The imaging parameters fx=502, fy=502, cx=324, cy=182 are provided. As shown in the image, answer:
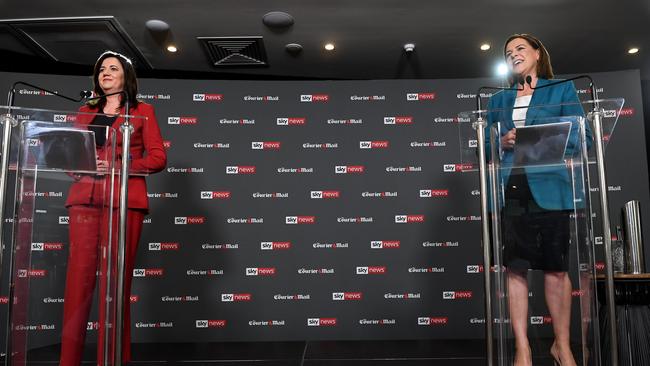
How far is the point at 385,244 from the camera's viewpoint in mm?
4281

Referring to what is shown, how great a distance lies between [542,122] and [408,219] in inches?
105

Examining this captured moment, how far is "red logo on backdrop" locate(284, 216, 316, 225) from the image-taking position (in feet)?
14.1

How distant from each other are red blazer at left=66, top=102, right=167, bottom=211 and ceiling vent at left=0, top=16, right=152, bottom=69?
194cm

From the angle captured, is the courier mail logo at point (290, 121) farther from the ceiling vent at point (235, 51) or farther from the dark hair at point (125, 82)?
the dark hair at point (125, 82)

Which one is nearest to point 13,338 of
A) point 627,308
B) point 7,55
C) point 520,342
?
point 520,342

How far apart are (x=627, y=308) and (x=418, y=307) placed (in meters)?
2.09

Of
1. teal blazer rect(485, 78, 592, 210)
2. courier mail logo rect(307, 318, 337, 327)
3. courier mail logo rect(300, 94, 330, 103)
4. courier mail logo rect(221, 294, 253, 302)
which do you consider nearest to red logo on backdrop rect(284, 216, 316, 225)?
courier mail logo rect(221, 294, 253, 302)

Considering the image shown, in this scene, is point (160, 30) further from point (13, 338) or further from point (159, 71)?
point (13, 338)

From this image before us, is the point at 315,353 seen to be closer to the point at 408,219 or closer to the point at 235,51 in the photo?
the point at 408,219

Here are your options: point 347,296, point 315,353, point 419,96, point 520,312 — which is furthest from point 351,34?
point 520,312

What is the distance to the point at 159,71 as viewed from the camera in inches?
190

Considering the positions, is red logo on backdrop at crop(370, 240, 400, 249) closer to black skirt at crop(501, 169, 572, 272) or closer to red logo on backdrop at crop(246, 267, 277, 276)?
red logo on backdrop at crop(246, 267, 277, 276)

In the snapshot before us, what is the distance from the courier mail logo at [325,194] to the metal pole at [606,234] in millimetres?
2782

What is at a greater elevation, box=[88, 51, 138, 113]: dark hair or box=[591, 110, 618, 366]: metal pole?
box=[88, 51, 138, 113]: dark hair
